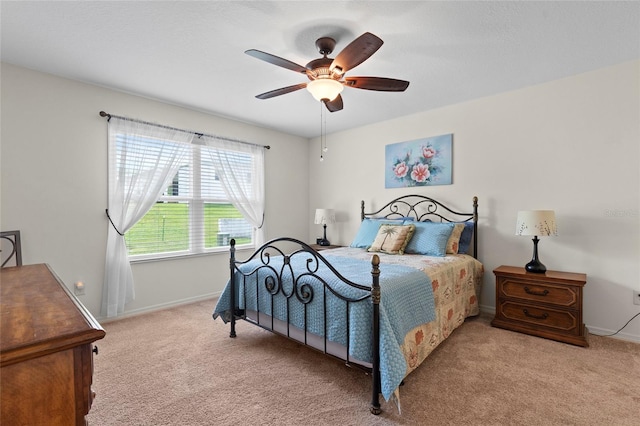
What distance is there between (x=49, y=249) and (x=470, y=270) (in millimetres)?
4016

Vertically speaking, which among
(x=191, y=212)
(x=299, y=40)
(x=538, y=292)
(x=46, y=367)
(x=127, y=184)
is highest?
(x=299, y=40)

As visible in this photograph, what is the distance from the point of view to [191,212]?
390 centimetres

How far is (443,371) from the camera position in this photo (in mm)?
2191

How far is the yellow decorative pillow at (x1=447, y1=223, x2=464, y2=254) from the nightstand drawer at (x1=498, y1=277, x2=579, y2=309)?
0.51m

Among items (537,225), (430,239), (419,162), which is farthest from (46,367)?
(419,162)

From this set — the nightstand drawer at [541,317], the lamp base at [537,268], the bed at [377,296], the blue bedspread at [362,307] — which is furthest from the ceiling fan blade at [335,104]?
the nightstand drawer at [541,317]

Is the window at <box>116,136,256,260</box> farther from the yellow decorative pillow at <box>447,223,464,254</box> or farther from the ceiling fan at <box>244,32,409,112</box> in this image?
the yellow decorative pillow at <box>447,223,464,254</box>

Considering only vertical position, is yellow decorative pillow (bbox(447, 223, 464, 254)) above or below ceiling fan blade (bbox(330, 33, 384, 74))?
below

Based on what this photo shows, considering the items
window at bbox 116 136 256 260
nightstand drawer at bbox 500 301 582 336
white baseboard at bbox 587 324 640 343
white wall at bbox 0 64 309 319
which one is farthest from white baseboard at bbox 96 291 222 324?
white baseboard at bbox 587 324 640 343

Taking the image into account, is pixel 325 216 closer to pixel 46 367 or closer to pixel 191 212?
pixel 191 212

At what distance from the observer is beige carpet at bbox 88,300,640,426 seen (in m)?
1.73

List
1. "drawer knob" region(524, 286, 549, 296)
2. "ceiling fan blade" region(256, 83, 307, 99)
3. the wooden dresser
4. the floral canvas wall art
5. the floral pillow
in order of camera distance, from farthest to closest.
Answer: the floral canvas wall art < the floral pillow < "drawer knob" region(524, 286, 549, 296) < "ceiling fan blade" region(256, 83, 307, 99) < the wooden dresser

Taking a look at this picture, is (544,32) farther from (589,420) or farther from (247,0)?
(589,420)

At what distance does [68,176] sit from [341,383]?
3065mm
